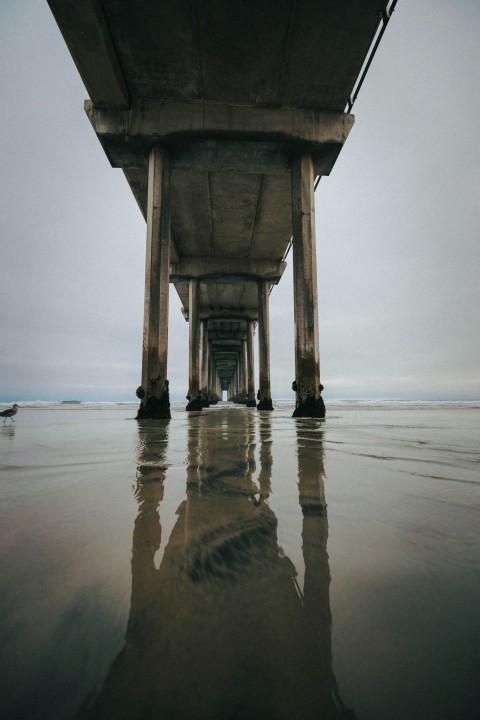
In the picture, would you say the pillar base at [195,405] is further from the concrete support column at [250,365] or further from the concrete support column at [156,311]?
the concrete support column at [250,365]

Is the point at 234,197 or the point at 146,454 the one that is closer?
the point at 146,454

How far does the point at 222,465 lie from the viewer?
1.44 meters

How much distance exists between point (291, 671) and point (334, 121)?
8.79 meters

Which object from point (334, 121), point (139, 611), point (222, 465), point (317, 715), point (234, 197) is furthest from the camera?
point (234, 197)

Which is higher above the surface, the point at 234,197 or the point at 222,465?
the point at 234,197

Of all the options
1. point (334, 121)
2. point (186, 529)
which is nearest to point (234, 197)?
point (334, 121)

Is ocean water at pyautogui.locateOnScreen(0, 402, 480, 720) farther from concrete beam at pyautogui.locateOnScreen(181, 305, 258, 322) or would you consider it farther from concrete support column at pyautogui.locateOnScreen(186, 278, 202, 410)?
concrete beam at pyautogui.locateOnScreen(181, 305, 258, 322)

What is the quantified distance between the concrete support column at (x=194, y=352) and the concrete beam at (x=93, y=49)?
302 inches

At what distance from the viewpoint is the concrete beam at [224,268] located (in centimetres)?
1372

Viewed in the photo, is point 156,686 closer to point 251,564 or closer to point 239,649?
point 239,649

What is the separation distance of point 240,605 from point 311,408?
6.10 m

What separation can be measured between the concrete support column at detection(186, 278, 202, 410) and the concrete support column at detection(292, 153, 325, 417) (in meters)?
6.01

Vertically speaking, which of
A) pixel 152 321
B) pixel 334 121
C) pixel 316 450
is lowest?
pixel 316 450

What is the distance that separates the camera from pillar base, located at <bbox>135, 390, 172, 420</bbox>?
6.05 metres
